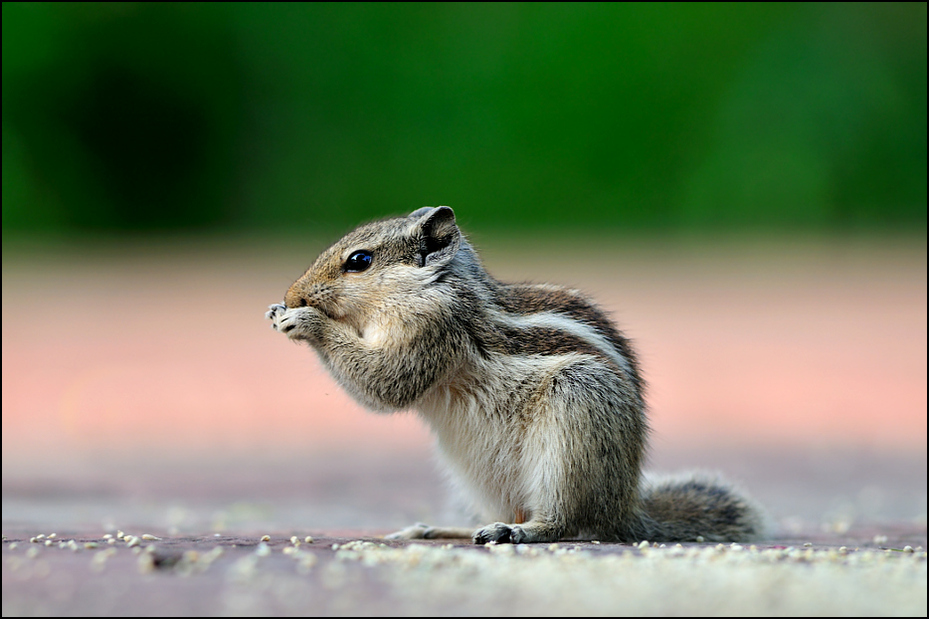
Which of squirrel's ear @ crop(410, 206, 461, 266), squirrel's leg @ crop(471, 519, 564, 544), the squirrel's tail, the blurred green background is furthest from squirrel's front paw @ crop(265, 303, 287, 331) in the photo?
the blurred green background

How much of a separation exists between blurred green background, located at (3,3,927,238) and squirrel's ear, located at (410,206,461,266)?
14.1 m

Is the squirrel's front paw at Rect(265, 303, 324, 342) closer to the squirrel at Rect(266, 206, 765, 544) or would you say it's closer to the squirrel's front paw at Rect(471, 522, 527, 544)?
the squirrel at Rect(266, 206, 765, 544)

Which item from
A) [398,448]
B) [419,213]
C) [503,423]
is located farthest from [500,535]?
[398,448]

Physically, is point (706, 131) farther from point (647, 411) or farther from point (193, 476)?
point (647, 411)

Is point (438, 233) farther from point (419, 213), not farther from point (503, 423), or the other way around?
point (503, 423)

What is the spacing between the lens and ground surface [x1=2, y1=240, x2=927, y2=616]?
2.79 meters

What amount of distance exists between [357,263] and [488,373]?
75 cm

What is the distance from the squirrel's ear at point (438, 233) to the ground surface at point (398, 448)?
0.75 meters

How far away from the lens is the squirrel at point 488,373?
13.1 ft

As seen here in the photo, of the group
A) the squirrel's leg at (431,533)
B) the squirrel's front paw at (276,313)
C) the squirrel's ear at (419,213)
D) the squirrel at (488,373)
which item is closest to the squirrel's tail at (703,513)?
the squirrel at (488,373)

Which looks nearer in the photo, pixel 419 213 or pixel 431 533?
pixel 431 533

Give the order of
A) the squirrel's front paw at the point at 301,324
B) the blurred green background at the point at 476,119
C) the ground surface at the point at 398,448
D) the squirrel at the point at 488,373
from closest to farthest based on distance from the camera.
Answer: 1. the ground surface at the point at 398,448
2. the squirrel at the point at 488,373
3. the squirrel's front paw at the point at 301,324
4. the blurred green background at the point at 476,119

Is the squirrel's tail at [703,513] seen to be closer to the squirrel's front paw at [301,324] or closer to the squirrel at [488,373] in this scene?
the squirrel at [488,373]

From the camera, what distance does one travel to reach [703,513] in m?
4.72
